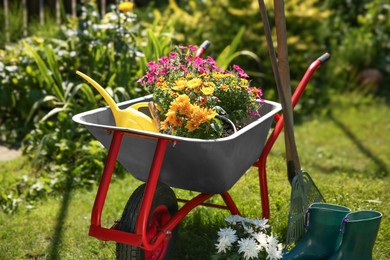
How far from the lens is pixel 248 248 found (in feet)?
9.24

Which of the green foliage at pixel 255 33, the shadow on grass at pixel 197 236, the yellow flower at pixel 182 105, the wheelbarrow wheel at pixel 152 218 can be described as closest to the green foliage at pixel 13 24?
the green foliage at pixel 255 33

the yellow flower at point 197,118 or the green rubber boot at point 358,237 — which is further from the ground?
the yellow flower at point 197,118

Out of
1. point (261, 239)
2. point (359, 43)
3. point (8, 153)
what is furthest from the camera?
point (359, 43)

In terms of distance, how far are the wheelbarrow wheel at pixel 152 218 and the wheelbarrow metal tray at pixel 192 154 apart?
0.08 meters

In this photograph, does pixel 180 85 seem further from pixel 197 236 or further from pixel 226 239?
pixel 197 236

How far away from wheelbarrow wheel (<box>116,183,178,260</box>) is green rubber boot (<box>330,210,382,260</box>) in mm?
700

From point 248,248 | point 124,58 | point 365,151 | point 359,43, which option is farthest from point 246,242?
point 359,43

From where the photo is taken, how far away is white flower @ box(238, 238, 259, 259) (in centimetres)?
280

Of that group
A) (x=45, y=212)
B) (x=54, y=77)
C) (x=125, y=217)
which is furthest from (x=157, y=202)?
(x=54, y=77)

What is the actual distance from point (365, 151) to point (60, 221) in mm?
2368

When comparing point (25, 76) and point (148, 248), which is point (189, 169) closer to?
point (148, 248)

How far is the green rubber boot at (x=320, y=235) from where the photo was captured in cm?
299

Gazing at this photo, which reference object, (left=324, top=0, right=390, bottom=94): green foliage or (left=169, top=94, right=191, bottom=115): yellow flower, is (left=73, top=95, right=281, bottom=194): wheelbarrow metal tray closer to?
(left=169, top=94, right=191, bottom=115): yellow flower

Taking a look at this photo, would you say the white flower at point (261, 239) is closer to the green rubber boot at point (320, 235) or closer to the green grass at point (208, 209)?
the green rubber boot at point (320, 235)
